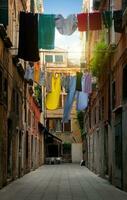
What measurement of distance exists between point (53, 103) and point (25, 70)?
225 inches

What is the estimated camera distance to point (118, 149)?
22000 millimetres

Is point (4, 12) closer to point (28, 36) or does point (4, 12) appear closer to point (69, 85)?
point (28, 36)

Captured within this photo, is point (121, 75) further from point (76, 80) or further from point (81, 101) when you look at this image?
point (81, 101)

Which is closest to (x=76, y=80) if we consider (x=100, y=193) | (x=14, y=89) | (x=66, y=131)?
(x=14, y=89)

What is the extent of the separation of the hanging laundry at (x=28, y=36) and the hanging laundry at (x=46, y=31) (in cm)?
27

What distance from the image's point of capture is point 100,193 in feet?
63.0

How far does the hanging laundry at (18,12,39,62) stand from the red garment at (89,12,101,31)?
251cm

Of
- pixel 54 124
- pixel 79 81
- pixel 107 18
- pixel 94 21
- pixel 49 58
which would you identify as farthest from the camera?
pixel 49 58

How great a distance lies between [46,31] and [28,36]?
2.57ft

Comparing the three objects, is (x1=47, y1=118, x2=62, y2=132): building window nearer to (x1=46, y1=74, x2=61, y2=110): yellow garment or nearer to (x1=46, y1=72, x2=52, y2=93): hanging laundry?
(x1=46, y1=74, x2=61, y2=110): yellow garment

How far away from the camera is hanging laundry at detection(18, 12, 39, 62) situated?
72.2ft

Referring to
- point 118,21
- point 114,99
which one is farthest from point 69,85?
point 118,21

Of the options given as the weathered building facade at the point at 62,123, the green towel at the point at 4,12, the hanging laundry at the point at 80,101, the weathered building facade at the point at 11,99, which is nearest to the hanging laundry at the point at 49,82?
the weathered building facade at the point at 11,99

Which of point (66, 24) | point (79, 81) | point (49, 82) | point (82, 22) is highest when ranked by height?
point (82, 22)
